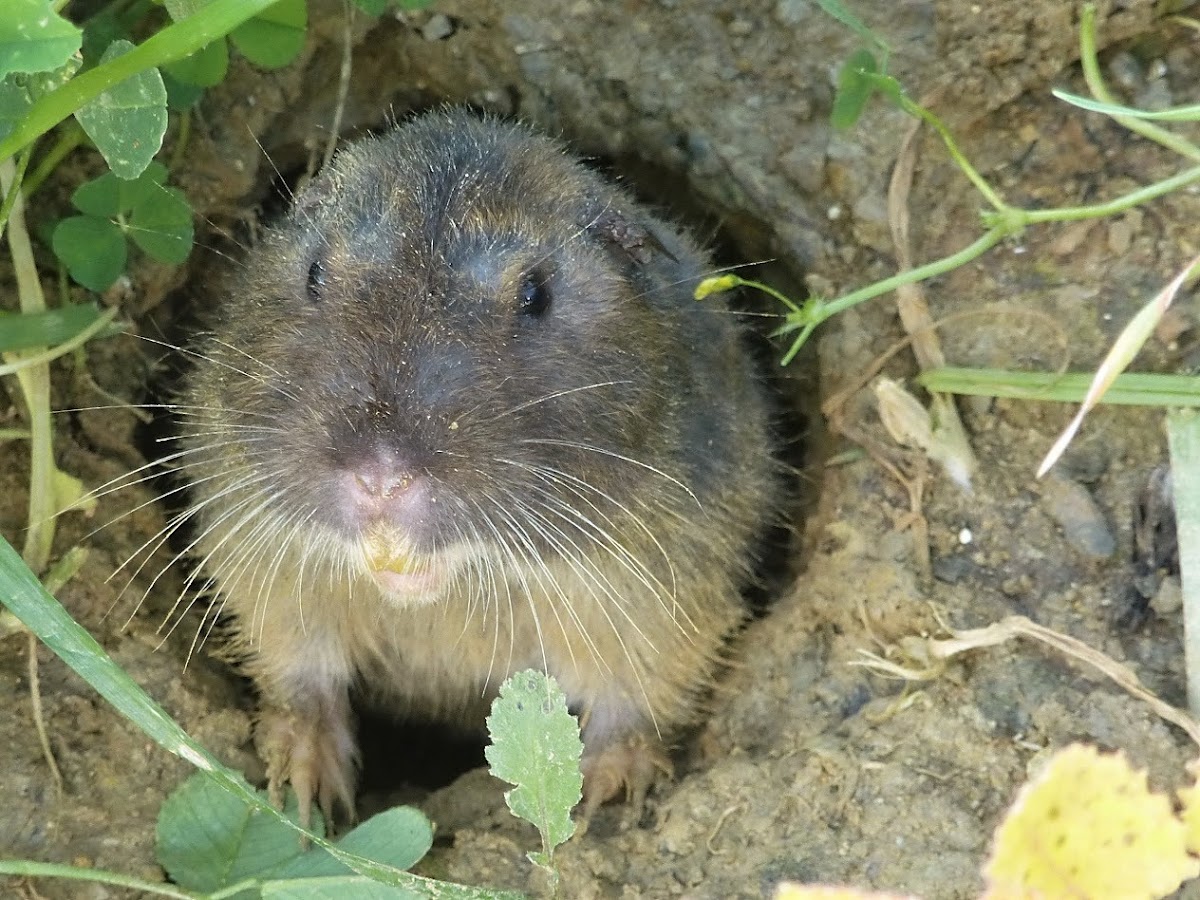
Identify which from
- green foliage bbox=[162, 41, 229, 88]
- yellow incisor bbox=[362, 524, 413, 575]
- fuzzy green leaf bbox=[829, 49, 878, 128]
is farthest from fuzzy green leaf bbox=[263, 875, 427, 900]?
fuzzy green leaf bbox=[829, 49, 878, 128]

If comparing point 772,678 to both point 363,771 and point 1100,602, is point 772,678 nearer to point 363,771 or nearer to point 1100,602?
point 1100,602

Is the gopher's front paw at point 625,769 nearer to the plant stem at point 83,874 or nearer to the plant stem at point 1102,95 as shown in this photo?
the plant stem at point 83,874

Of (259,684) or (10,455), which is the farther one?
(259,684)

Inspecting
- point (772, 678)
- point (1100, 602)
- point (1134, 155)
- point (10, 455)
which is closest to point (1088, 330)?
point (1134, 155)

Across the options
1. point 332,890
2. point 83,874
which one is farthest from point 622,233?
point 83,874

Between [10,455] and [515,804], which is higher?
[10,455]

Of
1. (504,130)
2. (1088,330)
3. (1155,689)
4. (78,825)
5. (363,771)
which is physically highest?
(504,130)
